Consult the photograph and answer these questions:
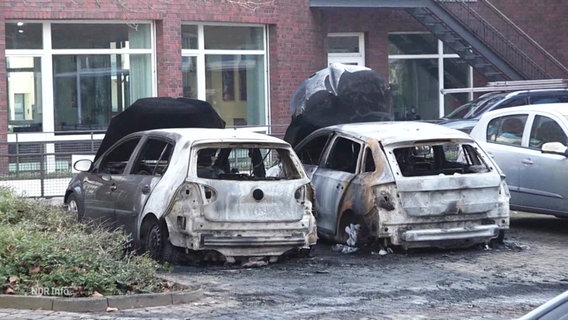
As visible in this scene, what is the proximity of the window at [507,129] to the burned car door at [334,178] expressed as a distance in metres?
2.56

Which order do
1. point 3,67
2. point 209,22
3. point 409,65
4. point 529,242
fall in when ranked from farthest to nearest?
point 409,65 < point 209,22 < point 3,67 < point 529,242

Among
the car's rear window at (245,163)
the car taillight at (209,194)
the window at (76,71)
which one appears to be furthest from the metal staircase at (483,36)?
the car taillight at (209,194)

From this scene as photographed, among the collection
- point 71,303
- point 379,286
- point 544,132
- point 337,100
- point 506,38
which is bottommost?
point 379,286

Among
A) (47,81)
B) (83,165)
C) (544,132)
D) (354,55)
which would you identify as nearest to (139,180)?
(83,165)

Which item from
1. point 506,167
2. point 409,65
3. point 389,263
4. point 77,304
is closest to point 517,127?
point 506,167

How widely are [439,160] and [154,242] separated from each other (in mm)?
3733

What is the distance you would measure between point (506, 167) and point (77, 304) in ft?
23.7

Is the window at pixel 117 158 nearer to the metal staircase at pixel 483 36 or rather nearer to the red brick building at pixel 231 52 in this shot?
the red brick building at pixel 231 52

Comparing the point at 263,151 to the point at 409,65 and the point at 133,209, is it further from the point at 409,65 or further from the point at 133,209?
the point at 409,65

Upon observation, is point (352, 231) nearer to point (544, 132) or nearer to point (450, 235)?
point (450, 235)

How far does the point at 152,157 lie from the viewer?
12102mm

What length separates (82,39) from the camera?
74.5ft

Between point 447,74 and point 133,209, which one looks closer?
point 133,209

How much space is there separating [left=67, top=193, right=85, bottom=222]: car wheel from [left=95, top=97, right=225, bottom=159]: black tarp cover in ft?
2.18
